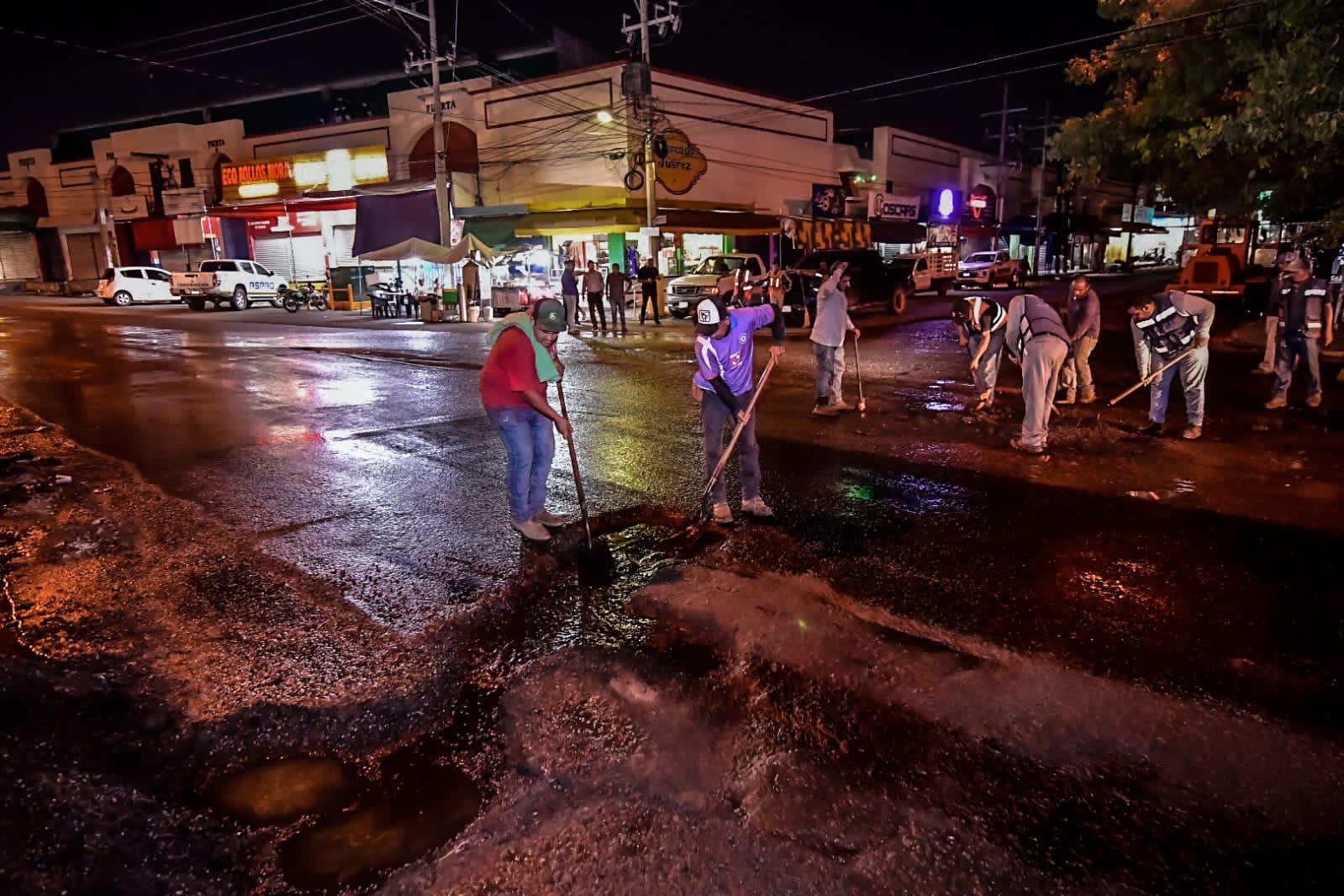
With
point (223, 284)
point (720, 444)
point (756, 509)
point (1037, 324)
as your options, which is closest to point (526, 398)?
point (720, 444)

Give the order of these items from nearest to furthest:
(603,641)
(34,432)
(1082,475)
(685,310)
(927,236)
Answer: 1. (603,641)
2. (1082,475)
3. (34,432)
4. (685,310)
5. (927,236)

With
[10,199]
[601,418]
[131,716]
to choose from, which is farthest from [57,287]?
[131,716]

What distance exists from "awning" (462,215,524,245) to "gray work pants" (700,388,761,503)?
23325 millimetres

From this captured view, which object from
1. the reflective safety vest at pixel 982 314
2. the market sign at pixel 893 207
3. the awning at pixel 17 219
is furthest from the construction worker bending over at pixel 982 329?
the awning at pixel 17 219

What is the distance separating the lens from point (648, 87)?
22.5 meters

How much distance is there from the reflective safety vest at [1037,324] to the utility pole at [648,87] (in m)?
16.6

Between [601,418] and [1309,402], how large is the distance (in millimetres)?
8362

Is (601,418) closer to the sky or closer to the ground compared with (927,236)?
closer to the ground

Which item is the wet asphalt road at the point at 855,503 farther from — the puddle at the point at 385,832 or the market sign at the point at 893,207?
the market sign at the point at 893,207

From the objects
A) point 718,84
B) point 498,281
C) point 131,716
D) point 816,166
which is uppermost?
point 718,84

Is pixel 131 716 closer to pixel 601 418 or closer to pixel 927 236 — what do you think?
pixel 601 418

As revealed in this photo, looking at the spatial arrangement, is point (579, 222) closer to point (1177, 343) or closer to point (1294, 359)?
point (1294, 359)

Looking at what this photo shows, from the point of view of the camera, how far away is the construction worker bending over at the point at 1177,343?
296 inches

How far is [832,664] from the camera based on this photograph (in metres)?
3.86
